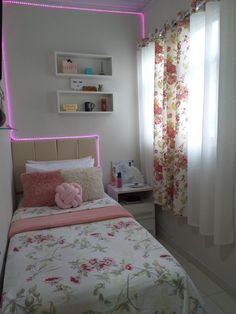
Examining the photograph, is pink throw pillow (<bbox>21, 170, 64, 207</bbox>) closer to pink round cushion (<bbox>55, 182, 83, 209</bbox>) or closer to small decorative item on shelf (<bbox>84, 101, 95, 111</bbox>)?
pink round cushion (<bbox>55, 182, 83, 209</bbox>)

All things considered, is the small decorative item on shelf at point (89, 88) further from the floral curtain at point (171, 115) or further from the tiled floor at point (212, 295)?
the tiled floor at point (212, 295)

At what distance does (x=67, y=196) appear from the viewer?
2201 millimetres

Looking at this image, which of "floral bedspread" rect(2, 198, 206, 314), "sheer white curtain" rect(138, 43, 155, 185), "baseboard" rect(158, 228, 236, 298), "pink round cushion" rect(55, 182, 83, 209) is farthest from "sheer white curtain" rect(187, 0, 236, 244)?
"pink round cushion" rect(55, 182, 83, 209)

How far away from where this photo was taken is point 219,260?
204cm

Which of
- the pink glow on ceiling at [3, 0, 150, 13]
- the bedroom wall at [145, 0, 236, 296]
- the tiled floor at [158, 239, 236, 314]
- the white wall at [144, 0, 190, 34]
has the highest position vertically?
the pink glow on ceiling at [3, 0, 150, 13]

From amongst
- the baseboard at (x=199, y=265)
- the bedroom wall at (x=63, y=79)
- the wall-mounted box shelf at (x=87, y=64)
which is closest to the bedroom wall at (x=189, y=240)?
the baseboard at (x=199, y=265)

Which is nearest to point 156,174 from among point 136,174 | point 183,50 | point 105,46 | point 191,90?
point 136,174

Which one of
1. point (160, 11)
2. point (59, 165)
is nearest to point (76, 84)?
point (59, 165)

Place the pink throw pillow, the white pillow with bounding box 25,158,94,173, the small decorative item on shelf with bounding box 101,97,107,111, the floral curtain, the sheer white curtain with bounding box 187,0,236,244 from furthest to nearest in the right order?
the small decorative item on shelf with bounding box 101,97,107,111 → the white pillow with bounding box 25,158,94,173 → the pink throw pillow → the floral curtain → the sheer white curtain with bounding box 187,0,236,244

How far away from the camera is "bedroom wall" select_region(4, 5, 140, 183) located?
8.93ft

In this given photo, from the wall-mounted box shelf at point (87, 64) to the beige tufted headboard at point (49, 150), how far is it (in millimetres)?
747

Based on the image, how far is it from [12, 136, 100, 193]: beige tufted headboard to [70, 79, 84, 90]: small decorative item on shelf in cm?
60

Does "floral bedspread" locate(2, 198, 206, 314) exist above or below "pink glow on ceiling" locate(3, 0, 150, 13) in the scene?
below

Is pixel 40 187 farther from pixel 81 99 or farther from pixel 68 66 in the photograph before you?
pixel 68 66
